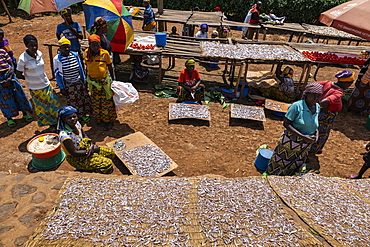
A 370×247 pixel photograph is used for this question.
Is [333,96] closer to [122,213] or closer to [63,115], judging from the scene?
[122,213]

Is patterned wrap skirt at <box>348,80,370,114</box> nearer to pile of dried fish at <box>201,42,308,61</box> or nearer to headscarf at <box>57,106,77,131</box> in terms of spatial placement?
pile of dried fish at <box>201,42,308,61</box>

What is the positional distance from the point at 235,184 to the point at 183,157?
2.34m

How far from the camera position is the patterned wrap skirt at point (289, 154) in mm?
4023

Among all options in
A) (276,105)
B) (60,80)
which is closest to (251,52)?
(276,105)

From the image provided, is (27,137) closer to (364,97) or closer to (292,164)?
(292,164)

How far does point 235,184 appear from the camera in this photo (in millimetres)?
3283

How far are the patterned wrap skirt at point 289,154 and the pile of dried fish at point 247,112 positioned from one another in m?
2.50

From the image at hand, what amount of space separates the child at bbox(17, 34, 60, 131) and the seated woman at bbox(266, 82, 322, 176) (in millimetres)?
5141

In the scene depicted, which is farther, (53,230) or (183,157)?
(183,157)

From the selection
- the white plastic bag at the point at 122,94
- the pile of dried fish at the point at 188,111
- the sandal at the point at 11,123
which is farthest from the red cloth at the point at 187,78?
the sandal at the point at 11,123

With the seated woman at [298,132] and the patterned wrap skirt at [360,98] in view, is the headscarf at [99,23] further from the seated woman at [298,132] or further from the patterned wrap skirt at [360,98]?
the patterned wrap skirt at [360,98]

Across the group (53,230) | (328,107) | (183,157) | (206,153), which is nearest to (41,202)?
(53,230)

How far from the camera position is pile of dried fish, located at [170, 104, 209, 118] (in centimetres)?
661

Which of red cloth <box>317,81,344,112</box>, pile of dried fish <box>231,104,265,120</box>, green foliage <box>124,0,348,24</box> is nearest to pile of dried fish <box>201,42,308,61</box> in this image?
pile of dried fish <box>231,104,265,120</box>
